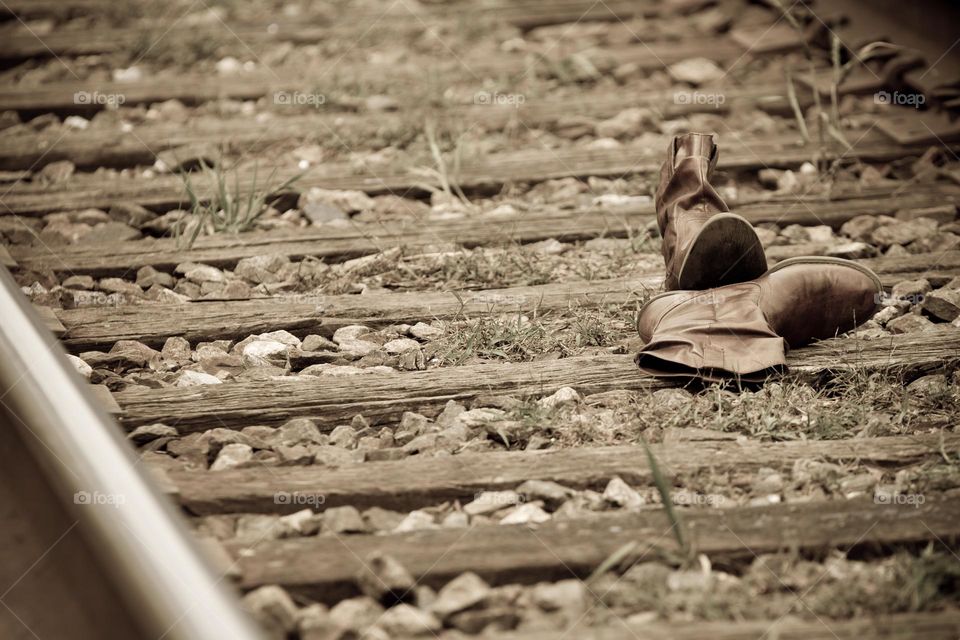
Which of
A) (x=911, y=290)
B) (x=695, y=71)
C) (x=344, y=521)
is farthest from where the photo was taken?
(x=695, y=71)

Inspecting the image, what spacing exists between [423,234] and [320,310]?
1.94ft

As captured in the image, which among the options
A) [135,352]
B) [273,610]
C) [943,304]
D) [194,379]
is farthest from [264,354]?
[943,304]

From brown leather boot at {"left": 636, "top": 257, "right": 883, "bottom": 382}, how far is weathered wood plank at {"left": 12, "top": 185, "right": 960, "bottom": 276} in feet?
2.56

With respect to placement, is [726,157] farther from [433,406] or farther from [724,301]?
[433,406]

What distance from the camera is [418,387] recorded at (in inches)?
90.8

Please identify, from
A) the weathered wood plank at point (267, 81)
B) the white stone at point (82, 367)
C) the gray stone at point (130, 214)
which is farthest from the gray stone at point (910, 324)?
the gray stone at point (130, 214)

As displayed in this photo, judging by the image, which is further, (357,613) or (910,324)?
(910,324)

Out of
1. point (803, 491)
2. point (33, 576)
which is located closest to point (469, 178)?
point (803, 491)

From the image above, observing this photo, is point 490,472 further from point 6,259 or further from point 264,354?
point 6,259

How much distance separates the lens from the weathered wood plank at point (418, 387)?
2.23 meters

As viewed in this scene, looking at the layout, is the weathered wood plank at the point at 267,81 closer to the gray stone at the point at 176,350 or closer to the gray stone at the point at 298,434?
the gray stone at the point at 176,350

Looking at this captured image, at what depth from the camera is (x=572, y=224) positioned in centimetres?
323

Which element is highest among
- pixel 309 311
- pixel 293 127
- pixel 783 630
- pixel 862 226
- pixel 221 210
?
pixel 293 127

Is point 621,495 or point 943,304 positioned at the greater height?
point 943,304
